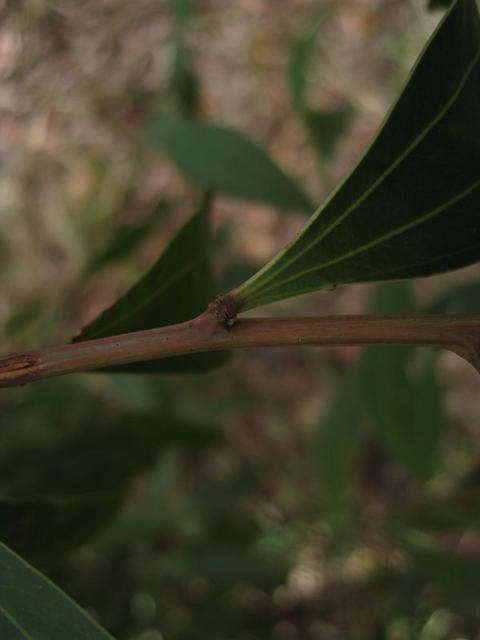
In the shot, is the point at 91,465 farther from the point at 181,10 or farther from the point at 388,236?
the point at 181,10

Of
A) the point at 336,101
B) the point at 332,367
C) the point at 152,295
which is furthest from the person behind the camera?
the point at 336,101

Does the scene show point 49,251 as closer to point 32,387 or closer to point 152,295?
point 32,387

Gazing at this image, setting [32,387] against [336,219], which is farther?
[32,387]

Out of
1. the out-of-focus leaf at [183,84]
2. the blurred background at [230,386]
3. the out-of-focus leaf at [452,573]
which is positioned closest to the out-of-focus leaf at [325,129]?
the blurred background at [230,386]

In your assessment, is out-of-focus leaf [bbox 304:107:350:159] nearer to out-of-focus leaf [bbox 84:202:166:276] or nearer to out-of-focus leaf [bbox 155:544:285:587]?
out-of-focus leaf [bbox 84:202:166:276]

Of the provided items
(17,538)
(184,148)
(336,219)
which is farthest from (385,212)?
(184,148)

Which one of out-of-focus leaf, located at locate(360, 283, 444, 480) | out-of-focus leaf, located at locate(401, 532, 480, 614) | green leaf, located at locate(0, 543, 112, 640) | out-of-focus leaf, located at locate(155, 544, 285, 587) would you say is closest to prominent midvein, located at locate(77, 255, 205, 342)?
green leaf, located at locate(0, 543, 112, 640)

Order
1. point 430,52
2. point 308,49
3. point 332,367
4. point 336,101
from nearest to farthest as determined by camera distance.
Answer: point 430,52 < point 308,49 < point 332,367 < point 336,101
